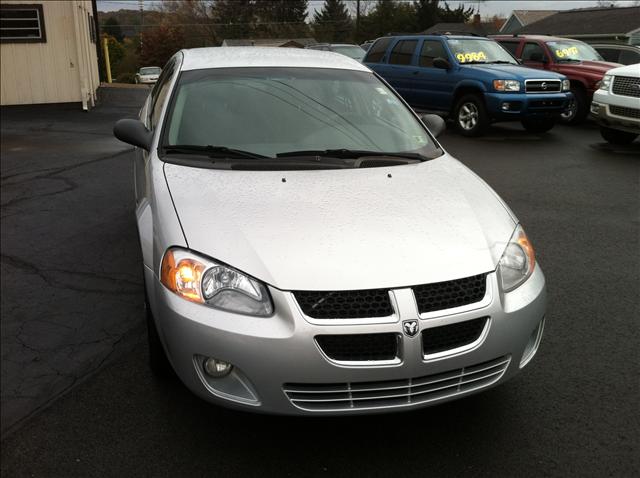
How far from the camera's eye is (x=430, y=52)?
502 inches

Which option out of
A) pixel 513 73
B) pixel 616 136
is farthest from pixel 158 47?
pixel 616 136

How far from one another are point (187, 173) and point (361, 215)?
1.00 meters

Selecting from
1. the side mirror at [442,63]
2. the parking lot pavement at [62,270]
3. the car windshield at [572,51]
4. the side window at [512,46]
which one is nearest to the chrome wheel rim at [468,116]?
the side mirror at [442,63]

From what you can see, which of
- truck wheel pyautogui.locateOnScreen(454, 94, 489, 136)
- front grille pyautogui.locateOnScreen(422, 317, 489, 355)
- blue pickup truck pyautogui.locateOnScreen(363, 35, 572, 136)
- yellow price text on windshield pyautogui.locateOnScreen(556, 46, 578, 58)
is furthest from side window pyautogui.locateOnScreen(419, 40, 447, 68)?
front grille pyautogui.locateOnScreen(422, 317, 489, 355)

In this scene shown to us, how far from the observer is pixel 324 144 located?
3826 mm

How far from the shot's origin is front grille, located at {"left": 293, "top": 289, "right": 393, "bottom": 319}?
249 centimetres

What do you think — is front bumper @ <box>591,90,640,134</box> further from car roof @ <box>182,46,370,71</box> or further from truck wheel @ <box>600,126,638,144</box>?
car roof @ <box>182,46,370,71</box>

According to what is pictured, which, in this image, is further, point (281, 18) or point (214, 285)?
point (281, 18)

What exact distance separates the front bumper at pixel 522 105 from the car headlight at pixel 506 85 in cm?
9

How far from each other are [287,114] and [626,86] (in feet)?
25.9

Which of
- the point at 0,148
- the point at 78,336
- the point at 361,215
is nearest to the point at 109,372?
the point at 78,336

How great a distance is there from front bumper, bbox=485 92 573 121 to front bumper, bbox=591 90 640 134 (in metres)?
1.19

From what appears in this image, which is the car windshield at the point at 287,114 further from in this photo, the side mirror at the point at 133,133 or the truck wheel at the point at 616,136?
the truck wheel at the point at 616,136

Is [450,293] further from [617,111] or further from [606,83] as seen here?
[606,83]
